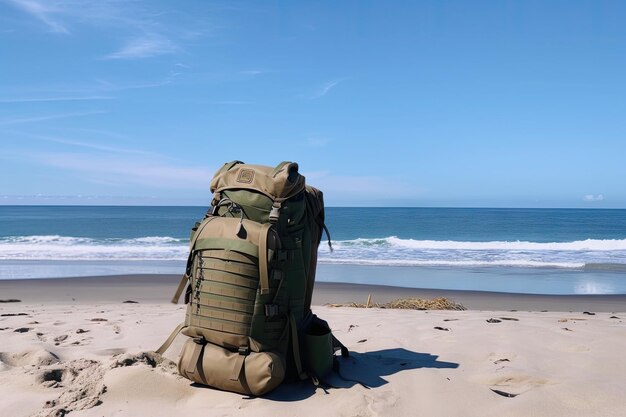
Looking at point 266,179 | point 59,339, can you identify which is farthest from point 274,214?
point 59,339

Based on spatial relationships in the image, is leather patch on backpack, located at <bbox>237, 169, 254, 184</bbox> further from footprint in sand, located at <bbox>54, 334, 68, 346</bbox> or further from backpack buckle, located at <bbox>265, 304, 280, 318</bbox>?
footprint in sand, located at <bbox>54, 334, 68, 346</bbox>

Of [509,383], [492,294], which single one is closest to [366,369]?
[509,383]

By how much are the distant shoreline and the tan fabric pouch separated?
6.76 m

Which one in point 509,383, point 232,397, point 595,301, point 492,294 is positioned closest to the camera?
point 232,397

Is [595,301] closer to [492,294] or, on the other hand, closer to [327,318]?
[492,294]

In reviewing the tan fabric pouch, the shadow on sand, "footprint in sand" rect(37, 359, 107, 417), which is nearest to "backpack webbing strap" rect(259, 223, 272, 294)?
the tan fabric pouch

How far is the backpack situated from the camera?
3578 mm

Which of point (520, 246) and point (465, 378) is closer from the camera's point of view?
point (465, 378)

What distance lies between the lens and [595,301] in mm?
11242

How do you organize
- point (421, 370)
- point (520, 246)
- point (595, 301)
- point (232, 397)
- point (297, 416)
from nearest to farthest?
1. point (297, 416)
2. point (232, 397)
3. point (421, 370)
4. point (595, 301)
5. point (520, 246)

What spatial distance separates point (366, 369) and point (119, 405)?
1854mm

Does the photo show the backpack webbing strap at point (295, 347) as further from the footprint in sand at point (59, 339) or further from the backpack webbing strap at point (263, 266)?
the footprint in sand at point (59, 339)

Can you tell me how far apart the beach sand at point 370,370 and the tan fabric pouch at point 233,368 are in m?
0.08

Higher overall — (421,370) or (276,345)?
(276,345)
